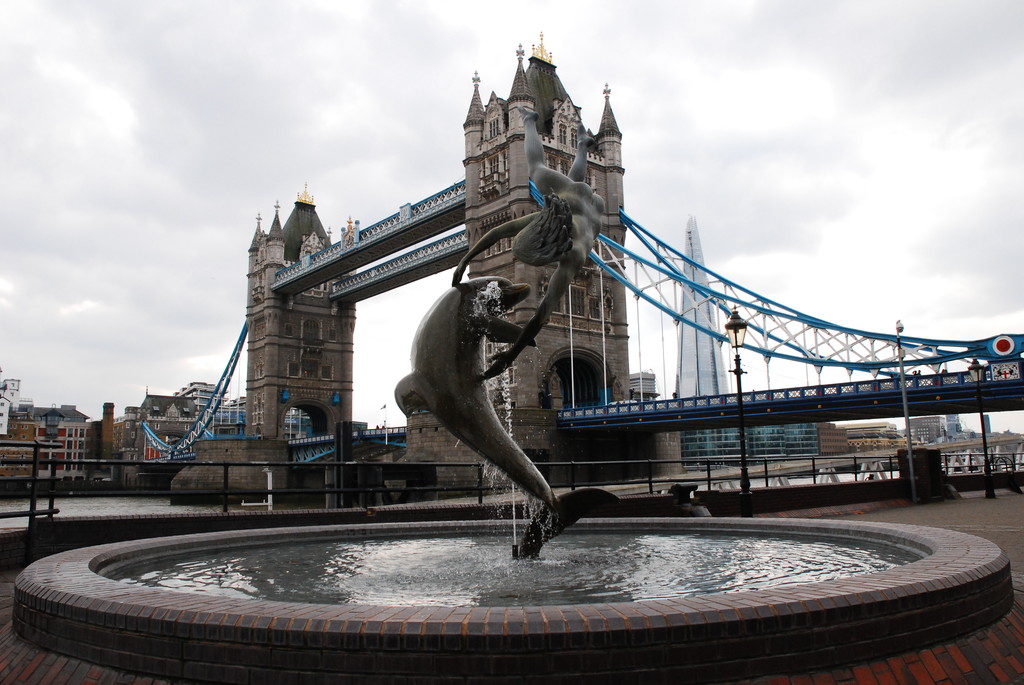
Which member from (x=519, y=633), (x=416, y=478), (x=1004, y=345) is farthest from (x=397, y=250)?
(x=519, y=633)

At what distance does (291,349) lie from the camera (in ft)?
233

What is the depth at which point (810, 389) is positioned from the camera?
108ft

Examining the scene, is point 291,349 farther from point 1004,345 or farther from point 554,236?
point 554,236

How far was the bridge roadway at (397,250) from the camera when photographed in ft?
168

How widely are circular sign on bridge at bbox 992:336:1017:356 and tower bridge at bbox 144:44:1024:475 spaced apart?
47 millimetres

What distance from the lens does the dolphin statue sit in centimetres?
582

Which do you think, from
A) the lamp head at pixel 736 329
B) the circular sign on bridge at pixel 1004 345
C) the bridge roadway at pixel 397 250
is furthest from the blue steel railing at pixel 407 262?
the lamp head at pixel 736 329

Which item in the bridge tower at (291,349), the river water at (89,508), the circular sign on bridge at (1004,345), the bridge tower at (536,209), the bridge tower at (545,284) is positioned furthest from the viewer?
the bridge tower at (291,349)

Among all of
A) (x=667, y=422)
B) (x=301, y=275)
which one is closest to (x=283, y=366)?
(x=301, y=275)

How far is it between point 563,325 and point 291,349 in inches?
1340

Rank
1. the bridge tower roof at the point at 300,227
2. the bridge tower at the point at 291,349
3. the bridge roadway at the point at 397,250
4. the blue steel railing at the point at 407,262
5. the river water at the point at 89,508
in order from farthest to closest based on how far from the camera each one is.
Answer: the bridge tower roof at the point at 300,227
the bridge tower at the point at 291,349
the blue steel railing at the point at 407,262
the bridge roadway at the point at 397,250
the river water at the point at 89,508

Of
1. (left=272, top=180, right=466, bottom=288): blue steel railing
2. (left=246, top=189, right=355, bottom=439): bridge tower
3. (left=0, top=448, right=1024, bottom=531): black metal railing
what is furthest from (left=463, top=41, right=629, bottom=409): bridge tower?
(left=246, top=189, right=355, bottom=439): bridge tower

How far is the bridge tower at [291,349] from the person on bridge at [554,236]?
65.3 meters

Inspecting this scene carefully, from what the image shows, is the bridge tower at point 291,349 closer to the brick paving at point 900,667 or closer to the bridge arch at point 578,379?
the bridge arch at point 578,379
